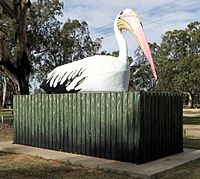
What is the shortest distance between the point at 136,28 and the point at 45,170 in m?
6.23

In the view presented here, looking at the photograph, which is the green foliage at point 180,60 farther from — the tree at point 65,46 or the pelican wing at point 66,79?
the pelican wing at point 66,79

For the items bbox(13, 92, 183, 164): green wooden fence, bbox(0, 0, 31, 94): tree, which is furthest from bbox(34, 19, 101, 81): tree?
bbox(13, 92, 183, 164): green wooden fence

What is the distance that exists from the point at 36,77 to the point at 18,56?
19.6 meters

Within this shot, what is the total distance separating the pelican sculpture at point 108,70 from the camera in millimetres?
11492

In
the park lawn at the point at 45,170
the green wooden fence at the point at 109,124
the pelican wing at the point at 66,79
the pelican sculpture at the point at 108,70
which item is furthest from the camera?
the pelican wing at the point at 66,79

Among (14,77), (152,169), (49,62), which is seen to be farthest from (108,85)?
(49,62)

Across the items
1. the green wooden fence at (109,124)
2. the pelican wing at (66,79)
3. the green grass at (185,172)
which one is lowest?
the green grass at (185,172)

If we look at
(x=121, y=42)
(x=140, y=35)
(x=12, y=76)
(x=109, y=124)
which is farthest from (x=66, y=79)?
(x=12, y=76)

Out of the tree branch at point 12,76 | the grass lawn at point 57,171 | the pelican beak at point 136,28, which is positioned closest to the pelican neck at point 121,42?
the pelican beak at point 136,28

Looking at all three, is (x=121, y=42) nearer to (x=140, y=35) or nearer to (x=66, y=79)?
(x=140, y=35)

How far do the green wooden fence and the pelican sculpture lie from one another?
5.64 ft

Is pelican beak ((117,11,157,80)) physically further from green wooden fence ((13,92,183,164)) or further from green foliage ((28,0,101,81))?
green foliage ((28,0,101,81))

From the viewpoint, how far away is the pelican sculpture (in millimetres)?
11492

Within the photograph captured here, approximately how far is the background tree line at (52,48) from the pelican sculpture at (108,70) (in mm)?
4525
